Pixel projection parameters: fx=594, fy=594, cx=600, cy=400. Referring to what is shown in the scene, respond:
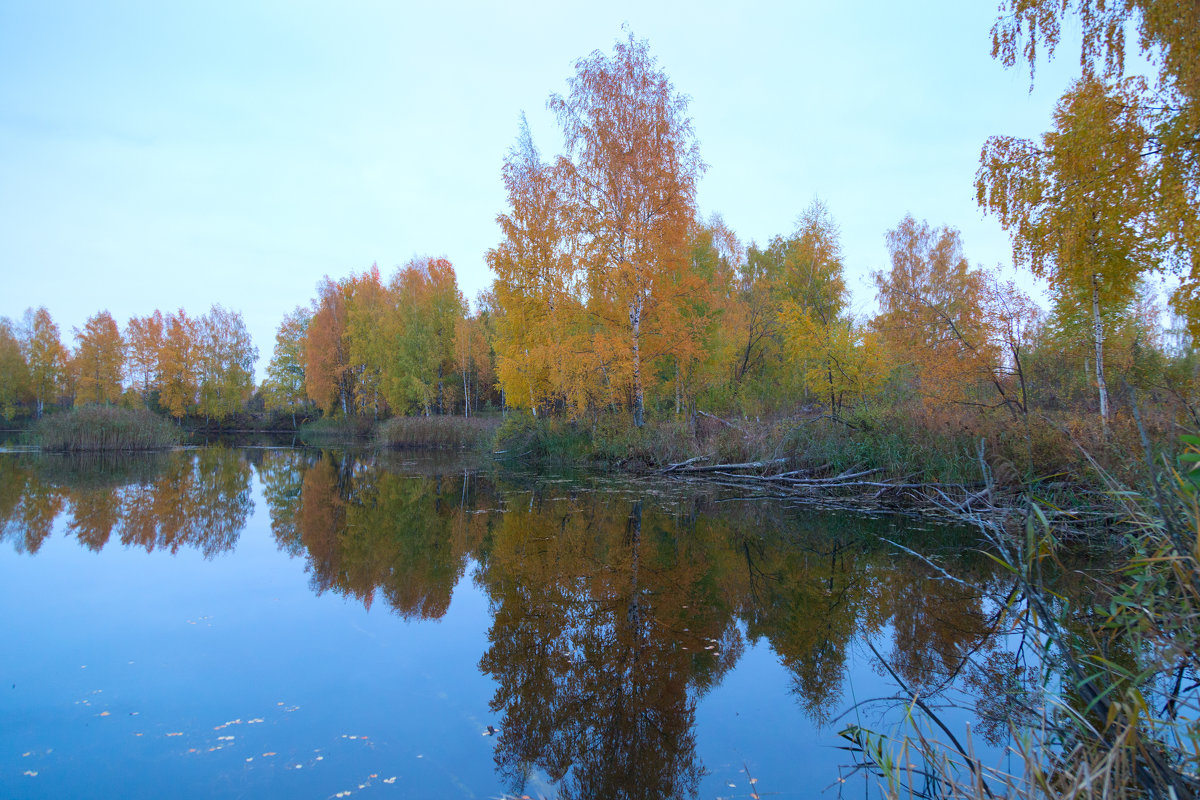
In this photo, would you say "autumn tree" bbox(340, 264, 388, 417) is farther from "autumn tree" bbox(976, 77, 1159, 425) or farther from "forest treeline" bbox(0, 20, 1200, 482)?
"autumn tree" bbox(976, 77, 1159, 425)

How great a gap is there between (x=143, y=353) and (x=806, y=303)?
45.8 meters

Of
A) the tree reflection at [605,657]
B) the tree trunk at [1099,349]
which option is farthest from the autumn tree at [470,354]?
the tree trunk at [1099,349]

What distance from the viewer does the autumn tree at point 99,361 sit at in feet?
137

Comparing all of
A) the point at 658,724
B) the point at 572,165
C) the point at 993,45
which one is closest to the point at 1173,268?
the point at 993,45

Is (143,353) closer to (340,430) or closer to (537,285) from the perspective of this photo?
(340,430)

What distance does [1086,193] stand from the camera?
7.53 m

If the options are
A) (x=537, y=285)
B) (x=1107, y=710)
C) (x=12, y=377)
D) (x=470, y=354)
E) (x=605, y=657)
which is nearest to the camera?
(x=1107, y=710)

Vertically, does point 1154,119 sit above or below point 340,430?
above

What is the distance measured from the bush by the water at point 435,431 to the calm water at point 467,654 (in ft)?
60.5

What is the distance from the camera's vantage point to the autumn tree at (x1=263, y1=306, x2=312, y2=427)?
4456 cm

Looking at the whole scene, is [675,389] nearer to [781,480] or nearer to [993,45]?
[781,480]

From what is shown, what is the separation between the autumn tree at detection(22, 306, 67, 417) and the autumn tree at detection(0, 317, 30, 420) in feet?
1.40

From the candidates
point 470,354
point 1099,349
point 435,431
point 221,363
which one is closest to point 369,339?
point 470,354

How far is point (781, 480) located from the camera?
473 inches
